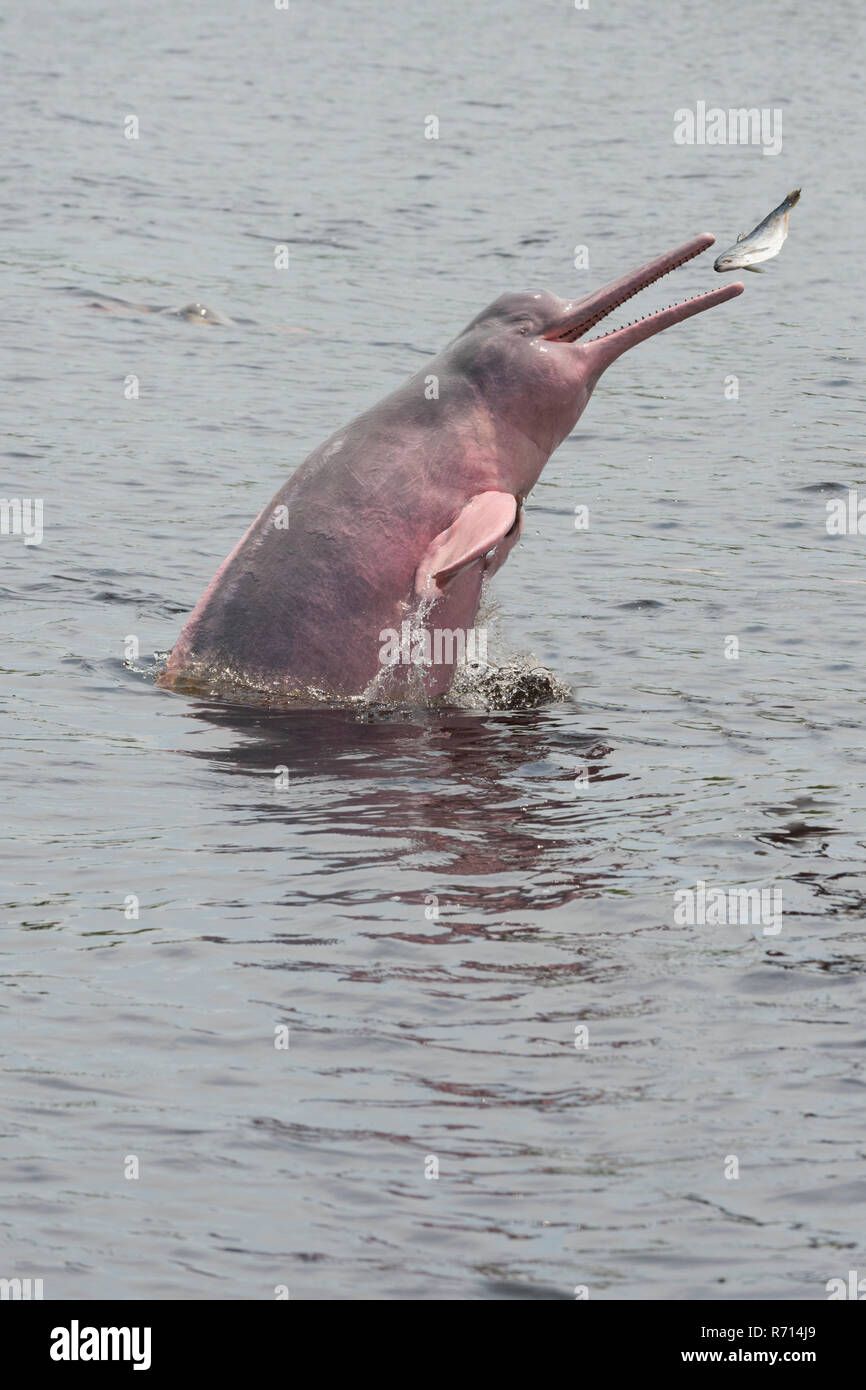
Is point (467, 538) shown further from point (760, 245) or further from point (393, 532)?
point (760, 245)

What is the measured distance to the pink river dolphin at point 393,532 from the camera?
1144 centimetres

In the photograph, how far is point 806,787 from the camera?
1007 centimetres

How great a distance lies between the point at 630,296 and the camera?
11.8m

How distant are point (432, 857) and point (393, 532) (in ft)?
9.95

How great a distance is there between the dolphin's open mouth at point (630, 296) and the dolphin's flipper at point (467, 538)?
1264 millimetres

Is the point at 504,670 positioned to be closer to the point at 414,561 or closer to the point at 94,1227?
the point at 414,561

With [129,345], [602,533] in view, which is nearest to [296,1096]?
[602,533]

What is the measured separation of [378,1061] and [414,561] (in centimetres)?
502

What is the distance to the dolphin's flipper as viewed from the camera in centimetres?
1068

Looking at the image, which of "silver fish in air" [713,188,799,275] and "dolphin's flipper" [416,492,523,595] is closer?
"dolphin's flipper" [416,492,523,595]
